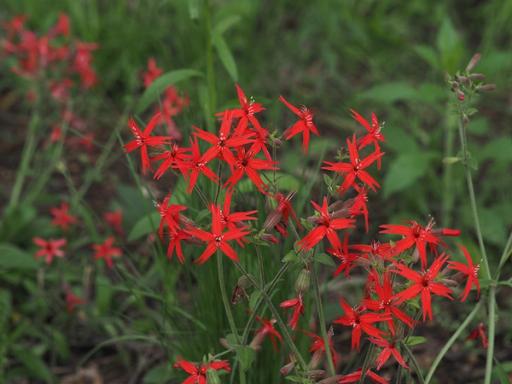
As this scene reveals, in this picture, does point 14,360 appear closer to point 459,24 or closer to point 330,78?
point 330,78

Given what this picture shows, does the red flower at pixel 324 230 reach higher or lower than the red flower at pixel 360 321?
higher

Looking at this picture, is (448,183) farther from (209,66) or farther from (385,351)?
(385,351)

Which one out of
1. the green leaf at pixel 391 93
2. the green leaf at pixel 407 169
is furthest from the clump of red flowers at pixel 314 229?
the green leaf at pixel 391 93

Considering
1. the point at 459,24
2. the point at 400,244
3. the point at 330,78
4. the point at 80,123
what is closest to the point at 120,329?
the point at 80,123

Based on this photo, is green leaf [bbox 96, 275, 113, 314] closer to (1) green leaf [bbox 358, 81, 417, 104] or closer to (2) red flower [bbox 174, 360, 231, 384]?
(2) red flower [bbox 174, 360, 231, 384]

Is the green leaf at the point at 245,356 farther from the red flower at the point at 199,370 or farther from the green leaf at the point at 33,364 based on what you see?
the green leaf at the point at 33,364
